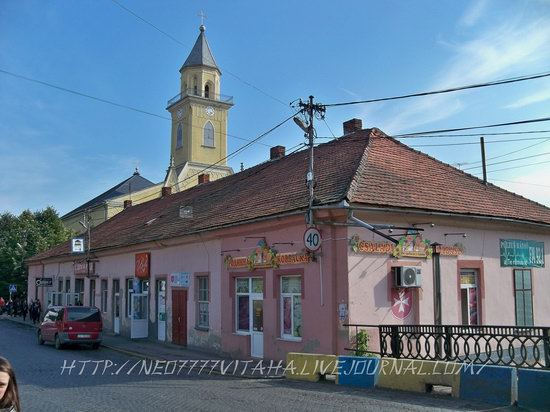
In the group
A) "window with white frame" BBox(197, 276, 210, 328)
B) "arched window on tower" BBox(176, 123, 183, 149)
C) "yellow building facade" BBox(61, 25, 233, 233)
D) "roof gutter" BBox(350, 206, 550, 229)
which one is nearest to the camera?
"roof gutter" BBox(350, 206, 550, 229)

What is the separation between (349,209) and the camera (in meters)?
14.2

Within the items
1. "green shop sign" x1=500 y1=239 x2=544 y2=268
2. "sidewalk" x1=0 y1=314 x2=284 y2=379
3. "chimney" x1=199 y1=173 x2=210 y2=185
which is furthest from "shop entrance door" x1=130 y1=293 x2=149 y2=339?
"green shop sign" x1=500 y1=239 x2=544 y2=268

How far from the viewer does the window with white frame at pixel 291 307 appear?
15562 millimetres

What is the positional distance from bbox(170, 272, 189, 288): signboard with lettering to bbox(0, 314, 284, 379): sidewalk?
2225mm

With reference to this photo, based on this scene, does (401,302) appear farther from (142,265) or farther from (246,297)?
(142,265)

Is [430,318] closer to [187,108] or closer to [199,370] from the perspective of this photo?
[199,370]

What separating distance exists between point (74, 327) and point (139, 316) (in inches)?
165

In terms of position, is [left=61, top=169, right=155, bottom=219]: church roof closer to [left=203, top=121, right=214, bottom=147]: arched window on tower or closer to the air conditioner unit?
[left=203, top=121, right=214, bottom=147]: arched window on tower

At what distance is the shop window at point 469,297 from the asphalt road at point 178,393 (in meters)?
6.04

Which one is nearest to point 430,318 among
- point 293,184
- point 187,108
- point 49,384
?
point 293,184

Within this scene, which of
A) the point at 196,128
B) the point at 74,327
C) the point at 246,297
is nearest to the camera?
the point at 246,297

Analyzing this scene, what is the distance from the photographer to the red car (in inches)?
824

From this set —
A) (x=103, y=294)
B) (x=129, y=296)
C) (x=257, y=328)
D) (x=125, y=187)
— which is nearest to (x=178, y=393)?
(x=257, y=328)

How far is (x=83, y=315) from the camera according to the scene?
21.5 metres
